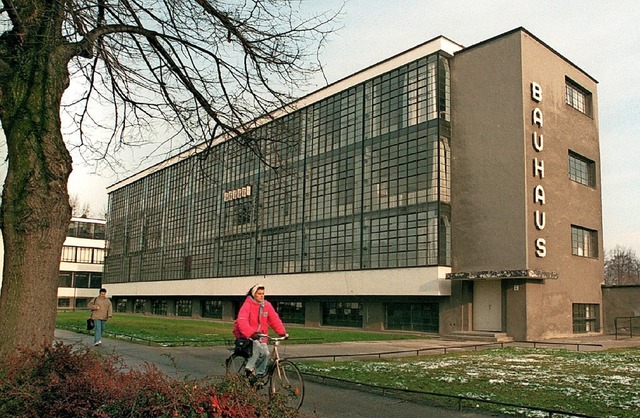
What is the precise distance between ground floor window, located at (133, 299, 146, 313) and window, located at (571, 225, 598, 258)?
5081cm

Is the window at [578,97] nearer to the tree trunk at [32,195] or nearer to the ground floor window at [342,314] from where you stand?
the ground floor window at [342,314]

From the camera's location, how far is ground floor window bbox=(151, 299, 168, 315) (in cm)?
6572

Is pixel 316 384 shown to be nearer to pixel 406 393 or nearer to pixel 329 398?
pixel 329 398

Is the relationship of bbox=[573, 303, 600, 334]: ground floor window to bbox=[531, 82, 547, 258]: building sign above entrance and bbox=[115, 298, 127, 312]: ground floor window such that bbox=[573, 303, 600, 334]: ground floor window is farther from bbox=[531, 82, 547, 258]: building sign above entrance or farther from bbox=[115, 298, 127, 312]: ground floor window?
bbox=[115, 298, 127, 312]: ground floor window

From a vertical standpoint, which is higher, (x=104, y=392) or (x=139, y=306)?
(x=104, y=392)

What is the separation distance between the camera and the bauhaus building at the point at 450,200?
31.8m

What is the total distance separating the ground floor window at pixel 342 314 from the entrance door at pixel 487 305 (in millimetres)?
8669

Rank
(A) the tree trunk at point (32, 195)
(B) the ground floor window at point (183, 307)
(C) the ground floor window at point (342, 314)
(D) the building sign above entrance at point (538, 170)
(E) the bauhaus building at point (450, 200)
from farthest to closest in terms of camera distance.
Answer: (B) the ground floor window at point (183, 307), (C) the ground floor window at point (342, 314), (E) the bauhaus building at point (450, 200), (D) the building sign above entrance at point (538, 170), (A) the tree trunk at point (32, 195)

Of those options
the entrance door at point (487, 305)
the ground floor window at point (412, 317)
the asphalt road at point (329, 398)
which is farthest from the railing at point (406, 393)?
the ground floor window at point (412, 317)

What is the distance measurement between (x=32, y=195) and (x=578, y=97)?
37.6 m

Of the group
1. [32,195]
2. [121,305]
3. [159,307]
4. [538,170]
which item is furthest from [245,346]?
[121,305]

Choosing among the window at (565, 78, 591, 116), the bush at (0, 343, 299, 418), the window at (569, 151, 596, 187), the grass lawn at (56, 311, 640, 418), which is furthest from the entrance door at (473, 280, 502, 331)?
the bush at (0, 343, 299, 418)

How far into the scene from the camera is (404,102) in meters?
36.8

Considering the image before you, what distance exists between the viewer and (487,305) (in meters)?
32.4
